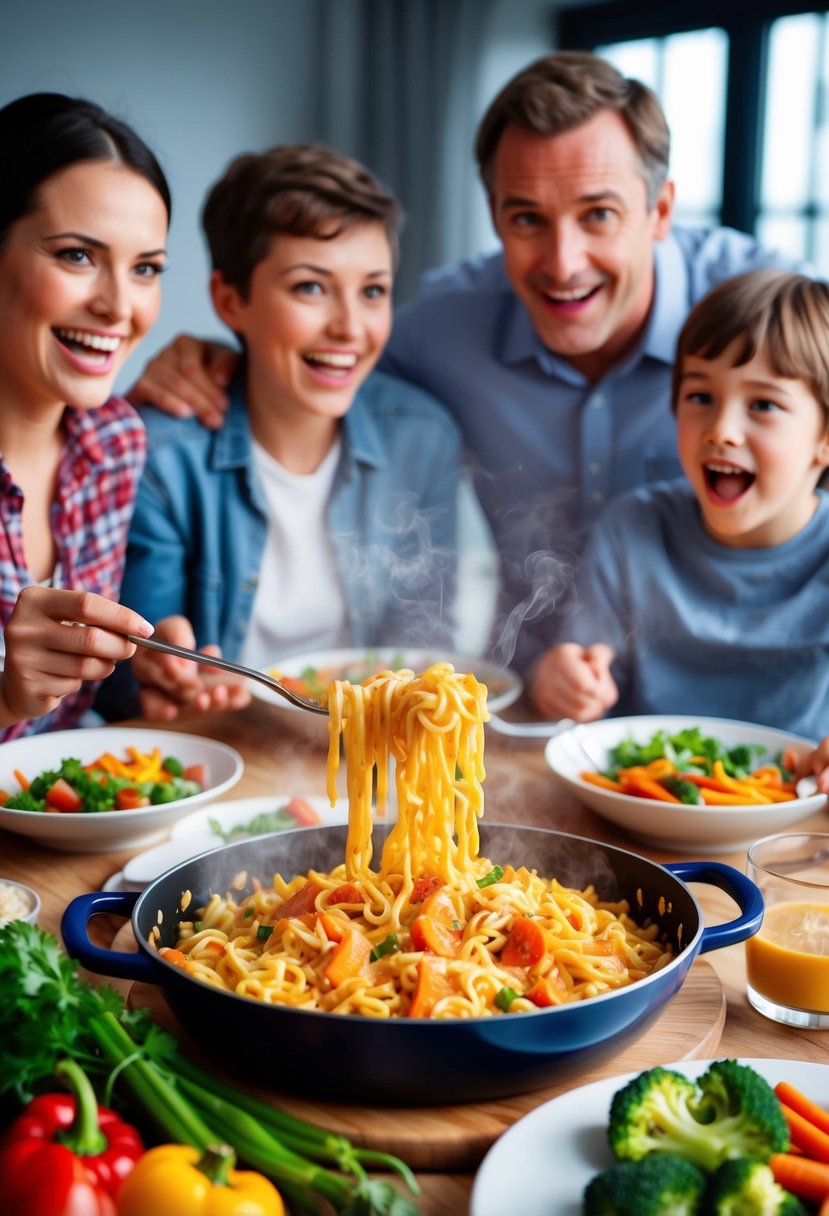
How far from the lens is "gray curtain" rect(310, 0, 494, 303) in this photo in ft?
31.2

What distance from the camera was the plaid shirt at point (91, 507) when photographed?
3.19 meters

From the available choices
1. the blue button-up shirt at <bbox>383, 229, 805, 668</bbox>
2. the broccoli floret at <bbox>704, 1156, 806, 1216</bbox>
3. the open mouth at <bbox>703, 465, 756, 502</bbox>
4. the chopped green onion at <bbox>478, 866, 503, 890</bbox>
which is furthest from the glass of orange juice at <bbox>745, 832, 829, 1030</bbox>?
the blue button-up shirt at <bbox>383, 229, 805, 668</bbox>

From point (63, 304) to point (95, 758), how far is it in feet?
3.66

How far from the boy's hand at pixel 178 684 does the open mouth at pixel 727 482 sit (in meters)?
1.38

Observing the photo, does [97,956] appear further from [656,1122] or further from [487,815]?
[487,815]

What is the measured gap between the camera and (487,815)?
2.52 meters

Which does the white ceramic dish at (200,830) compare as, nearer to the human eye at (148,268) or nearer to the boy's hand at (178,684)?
the boy's hand at (178,684)

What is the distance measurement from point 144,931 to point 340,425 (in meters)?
2.60

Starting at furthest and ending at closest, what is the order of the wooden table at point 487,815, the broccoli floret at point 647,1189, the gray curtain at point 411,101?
the gray curtain at point 411,101, the wooden table at point 487,815, the broccoli floret at point 647,1189

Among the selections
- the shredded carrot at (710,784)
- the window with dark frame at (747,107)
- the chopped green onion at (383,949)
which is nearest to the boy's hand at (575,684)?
the shredded carrot at (710,784)

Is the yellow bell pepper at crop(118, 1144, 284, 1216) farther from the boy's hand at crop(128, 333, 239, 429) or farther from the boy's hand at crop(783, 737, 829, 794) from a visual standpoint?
the boy's hand at crop(128, 333, 239, 429)

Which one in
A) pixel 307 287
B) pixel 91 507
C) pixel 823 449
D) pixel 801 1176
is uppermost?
pixel 307 287

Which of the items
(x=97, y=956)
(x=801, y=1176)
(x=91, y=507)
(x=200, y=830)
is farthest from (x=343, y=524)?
(x=801, y=1176)

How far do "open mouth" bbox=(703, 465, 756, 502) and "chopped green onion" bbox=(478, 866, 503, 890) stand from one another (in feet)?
5.11
